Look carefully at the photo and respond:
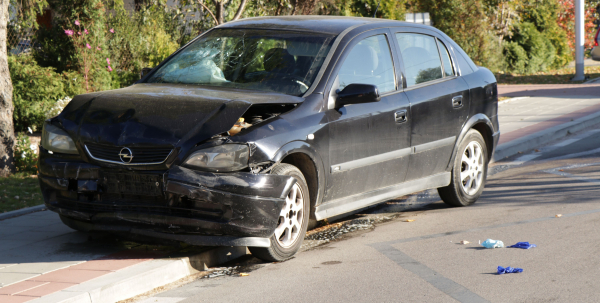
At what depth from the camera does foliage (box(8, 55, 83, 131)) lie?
11.3 metres

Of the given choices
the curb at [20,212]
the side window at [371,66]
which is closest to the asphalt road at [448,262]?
the side window at [371,66]

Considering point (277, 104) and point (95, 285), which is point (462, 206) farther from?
point (95, 285)

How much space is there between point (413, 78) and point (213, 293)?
2.91m

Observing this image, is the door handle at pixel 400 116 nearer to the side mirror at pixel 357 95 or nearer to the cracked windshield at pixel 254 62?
the side mirror at pixel 357 95

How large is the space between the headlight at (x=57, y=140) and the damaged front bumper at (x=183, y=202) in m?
0.14

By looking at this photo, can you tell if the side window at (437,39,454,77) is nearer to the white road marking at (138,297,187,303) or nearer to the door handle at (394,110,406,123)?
the door handle at (394,110,406,123)

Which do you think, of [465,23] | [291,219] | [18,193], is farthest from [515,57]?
[291,219]

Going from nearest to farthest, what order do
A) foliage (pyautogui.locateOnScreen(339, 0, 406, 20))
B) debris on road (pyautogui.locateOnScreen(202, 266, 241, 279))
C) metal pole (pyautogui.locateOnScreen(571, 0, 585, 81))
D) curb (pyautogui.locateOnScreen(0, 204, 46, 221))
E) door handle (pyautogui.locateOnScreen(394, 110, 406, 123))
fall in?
debris on road (pyautogui.locateOnScreen(202, 266, 241, 279)) → door handle (pyautogui.locateOnScreen(394, 110, 406, 123)) → curb (pyautogui.locateOnScreen(0, 204, 46, 221)) → foliage (pyautogui.locateOnScreen(339, 0, 406, 20)) → metal pole (pyautogui.locateOnScreen(571, 0, 585, 81))

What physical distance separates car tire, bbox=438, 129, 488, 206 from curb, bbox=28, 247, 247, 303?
8.85 ft

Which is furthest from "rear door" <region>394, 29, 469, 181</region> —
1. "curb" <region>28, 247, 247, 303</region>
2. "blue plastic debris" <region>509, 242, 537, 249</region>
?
"curb" <region>28, 247, 247, 303</region>

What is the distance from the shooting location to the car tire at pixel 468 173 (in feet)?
22.8

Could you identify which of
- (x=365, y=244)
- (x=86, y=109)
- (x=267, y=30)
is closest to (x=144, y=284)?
(x=86, y=109)

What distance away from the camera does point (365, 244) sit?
227 inches

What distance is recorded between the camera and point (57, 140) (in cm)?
518
